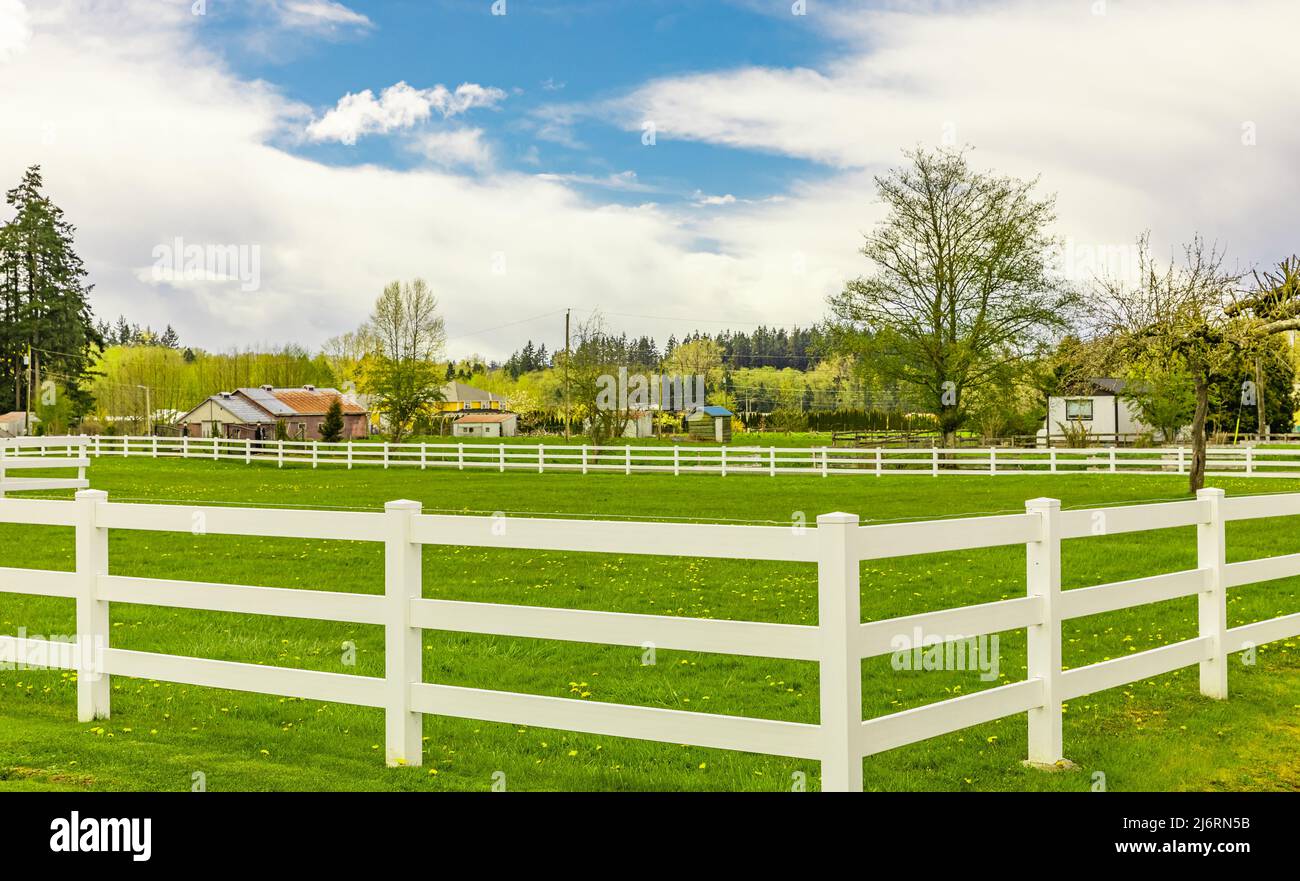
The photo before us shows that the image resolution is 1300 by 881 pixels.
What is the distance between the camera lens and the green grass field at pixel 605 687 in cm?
618

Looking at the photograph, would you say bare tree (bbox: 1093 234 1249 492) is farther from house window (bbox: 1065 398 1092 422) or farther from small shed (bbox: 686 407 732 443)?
small shed (bbox: 686 407 732 443)

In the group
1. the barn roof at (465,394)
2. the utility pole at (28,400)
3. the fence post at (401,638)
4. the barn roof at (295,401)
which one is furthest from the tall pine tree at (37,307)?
the fence post at (401,638)

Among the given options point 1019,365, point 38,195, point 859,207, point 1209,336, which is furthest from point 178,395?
point 1209,336

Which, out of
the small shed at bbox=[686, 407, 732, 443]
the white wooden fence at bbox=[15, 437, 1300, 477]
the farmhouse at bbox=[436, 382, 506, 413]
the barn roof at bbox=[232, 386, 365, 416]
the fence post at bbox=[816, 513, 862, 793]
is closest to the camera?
the fence post at bbox=[816, 513, 862, 793]

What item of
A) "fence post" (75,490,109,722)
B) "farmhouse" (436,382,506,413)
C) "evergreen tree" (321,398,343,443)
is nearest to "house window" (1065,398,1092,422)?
"evergreen tree" (321,398,343,443)

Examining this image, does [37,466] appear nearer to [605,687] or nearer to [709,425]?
[605,687]

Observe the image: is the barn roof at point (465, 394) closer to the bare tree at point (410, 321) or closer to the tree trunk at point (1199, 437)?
the bare tree at point (410, 321)

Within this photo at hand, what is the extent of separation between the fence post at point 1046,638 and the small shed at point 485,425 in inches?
4310

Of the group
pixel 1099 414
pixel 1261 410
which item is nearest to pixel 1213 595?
pixel 1261 410

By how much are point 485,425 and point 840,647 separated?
112215mm

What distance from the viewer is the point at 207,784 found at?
5723mm

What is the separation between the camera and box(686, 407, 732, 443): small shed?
8049 centimetres

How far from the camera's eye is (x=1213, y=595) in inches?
316

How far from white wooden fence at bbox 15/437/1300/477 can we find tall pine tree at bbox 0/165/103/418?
26.2 m
